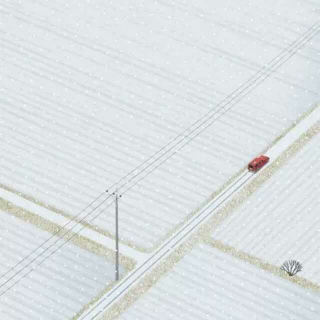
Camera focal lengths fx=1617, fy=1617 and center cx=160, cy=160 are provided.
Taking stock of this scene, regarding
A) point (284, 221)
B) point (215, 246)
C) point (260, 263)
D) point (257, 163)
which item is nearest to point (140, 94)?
point (257, 163)

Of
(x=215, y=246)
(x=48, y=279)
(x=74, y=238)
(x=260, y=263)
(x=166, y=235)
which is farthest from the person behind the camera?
(x=166, y=235)

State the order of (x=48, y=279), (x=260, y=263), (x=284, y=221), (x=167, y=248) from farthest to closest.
A: (x=284, y=221) < (x=167, y=248) < (x=260, y=263) < (x=48, y=279)

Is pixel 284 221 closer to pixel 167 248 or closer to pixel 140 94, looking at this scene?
pixel 167 248

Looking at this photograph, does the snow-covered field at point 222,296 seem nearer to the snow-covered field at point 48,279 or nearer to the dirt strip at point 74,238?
the dirt strip at point 74,238

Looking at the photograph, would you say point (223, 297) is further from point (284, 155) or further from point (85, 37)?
point (85, 37)

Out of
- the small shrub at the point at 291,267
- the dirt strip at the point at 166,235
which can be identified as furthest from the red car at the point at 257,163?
the small shrub at the point at 291,267
